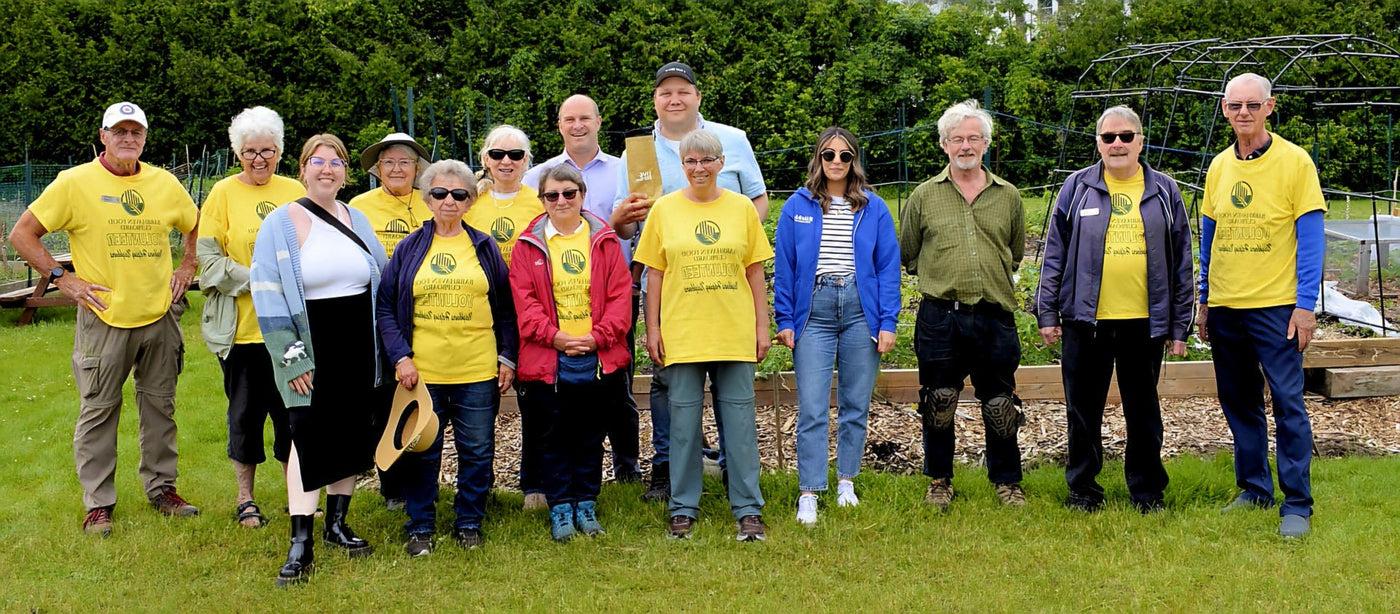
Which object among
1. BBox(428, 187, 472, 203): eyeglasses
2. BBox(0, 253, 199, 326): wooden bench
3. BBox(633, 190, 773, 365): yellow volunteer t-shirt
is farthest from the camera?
BBox(0, 253, 199, 326): wooden bench

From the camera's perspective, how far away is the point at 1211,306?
4.86m

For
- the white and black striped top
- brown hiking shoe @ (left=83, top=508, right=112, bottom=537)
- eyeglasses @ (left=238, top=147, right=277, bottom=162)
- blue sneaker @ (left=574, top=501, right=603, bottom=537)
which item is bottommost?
blue sneaker @ (left=574, top=501, right=603, bottom=537)

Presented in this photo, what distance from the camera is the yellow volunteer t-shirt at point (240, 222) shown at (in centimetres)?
487

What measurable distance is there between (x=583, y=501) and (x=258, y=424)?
5.12ft

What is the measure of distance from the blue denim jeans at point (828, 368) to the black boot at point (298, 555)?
82.7 inches

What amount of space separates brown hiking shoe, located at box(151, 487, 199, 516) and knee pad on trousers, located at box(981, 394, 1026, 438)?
12.2 ft

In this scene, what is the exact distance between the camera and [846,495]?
200 inches

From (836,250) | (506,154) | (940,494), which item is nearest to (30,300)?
(506,154)

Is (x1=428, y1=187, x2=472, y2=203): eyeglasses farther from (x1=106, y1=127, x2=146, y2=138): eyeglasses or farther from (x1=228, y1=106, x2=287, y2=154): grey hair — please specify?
(x1=106, y1=127, x2=146, y2=138): eyeglasses

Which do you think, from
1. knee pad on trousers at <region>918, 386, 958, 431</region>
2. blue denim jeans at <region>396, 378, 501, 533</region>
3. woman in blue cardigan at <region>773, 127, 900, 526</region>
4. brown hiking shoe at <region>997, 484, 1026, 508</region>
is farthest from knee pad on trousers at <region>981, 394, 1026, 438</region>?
blue denim jeans at <region>396, 378, 501, 533</region>

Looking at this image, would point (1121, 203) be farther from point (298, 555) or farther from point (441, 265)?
point (298, 555)

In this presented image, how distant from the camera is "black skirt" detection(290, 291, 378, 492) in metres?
4.36

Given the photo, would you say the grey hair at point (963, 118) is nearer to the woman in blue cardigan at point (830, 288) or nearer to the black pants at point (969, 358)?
the woman in blue cardigan at point (830, 288)

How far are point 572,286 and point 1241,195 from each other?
286cm
